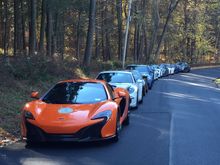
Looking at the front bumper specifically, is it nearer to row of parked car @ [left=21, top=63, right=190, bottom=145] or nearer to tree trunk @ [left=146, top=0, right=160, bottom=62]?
row of parked car @ [left=21, top=63, right=190, bottom=145]

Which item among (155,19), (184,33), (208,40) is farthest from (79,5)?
(208,40)

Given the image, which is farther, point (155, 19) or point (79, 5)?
point (155, 19)

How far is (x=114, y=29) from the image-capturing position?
205 ft

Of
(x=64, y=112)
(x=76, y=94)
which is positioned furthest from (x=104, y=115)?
(x=76, y=94)

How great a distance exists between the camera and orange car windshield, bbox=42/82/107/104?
1085 cm

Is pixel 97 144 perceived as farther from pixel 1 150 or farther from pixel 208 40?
pixel 208 40

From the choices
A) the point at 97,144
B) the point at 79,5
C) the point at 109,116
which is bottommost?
the point at 97,144

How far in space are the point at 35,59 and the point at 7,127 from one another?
33.4 ft

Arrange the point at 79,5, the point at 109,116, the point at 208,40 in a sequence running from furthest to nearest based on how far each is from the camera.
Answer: the point at 208,40 → the point at 79,5 → the point at 109,116

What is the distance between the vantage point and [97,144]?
10203 mm

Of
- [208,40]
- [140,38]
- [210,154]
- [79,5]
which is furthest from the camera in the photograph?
[208,40]

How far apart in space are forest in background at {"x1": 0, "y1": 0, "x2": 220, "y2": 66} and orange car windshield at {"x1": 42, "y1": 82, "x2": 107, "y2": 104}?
59.7ft

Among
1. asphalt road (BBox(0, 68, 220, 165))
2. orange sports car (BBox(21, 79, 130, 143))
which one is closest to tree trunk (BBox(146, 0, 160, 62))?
asphalt road (BBox(0, 68, 220, 165))

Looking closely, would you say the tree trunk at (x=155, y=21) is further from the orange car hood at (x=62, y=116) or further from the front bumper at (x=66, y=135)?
the front bumper at (x=66, y=135)
